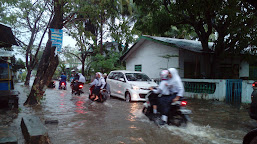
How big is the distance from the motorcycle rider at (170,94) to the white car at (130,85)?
4927 millimetres

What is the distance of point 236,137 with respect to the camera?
17.2 feet

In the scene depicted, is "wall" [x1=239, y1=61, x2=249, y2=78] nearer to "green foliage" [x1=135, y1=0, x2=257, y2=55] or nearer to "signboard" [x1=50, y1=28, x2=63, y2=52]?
"green foliage" [x1=135, y1=0, x2=257, y2=55]

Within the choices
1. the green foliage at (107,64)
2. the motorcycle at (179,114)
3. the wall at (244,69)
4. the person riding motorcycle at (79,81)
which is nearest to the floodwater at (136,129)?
the motorcycle at (179,114)

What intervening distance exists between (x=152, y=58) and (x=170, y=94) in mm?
11582

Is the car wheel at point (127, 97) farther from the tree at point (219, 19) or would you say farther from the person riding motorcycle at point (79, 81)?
the tree at point (219, 19)

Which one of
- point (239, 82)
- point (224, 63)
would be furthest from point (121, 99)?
point (224, 63)

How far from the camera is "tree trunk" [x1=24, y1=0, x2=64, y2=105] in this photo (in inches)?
376

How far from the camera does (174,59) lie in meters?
15.0

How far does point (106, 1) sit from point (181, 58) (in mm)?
7316

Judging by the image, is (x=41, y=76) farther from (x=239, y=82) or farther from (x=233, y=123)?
(x=239, y=82)

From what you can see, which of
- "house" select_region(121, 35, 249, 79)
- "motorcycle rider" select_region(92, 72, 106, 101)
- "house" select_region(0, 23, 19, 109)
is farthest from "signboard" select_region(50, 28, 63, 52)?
"house" select_region(121, 35, 249, 79)

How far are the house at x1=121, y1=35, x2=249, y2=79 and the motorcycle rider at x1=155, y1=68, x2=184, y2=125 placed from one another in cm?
804

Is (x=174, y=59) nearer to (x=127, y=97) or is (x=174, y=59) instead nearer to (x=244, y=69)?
(x=127, y=97)

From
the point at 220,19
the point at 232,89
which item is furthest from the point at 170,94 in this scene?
A: the point at 220,19
